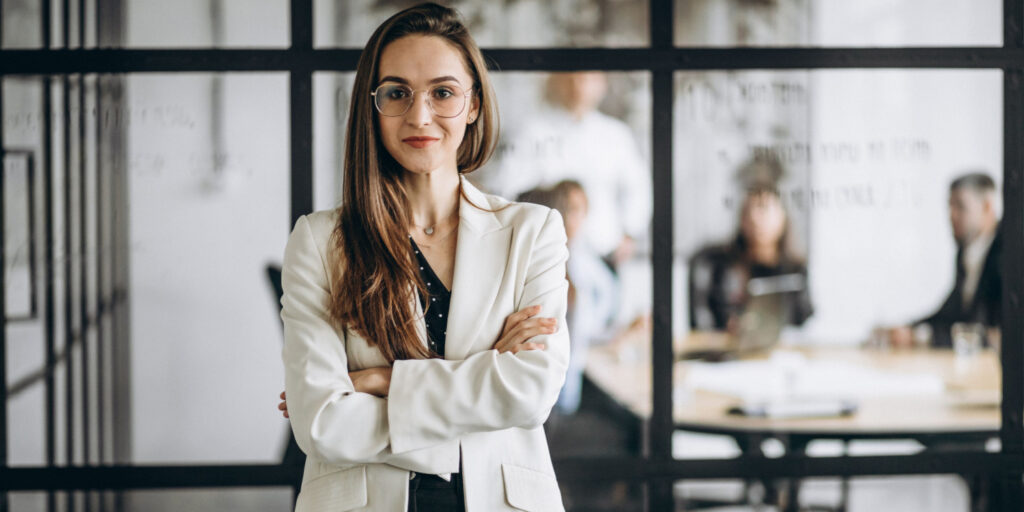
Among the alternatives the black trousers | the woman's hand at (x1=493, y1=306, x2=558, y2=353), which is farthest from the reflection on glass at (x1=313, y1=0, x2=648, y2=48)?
the black trousers

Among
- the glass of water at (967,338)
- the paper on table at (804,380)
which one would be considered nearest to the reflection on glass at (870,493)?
the paper on table at (804,380)

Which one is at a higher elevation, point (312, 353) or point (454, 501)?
point (312, 353)

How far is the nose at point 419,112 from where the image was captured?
1.74 m

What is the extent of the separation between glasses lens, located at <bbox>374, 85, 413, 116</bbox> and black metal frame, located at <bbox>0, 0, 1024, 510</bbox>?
50.3 inches

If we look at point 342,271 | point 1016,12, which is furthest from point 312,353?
point 1016,12

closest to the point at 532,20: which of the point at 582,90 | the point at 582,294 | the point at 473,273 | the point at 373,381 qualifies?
the point at 582,90

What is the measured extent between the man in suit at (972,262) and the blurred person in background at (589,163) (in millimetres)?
1085

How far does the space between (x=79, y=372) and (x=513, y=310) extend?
6.74 feet

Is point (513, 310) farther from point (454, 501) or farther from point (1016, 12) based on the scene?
point (1016, 12)

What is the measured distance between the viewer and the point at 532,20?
3281 millimetres

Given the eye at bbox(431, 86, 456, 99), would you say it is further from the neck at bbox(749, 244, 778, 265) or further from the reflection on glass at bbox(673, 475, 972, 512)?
the neck at bbox(749, 244, 778, 265)

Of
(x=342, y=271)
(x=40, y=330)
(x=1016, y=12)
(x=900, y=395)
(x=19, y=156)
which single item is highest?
(x=1016, y=12)

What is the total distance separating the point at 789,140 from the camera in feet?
11.0

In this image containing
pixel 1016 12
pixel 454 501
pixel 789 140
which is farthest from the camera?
pixel 789 140
